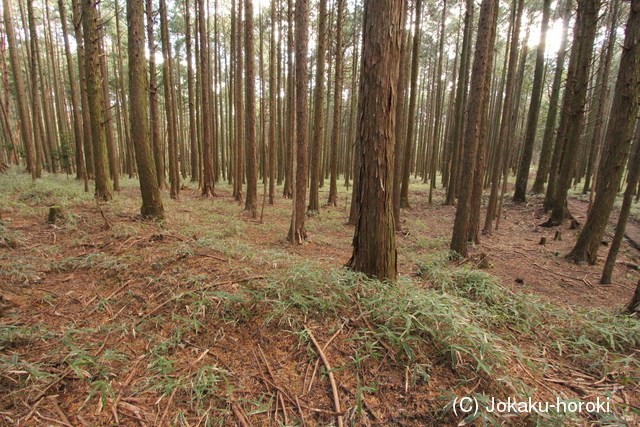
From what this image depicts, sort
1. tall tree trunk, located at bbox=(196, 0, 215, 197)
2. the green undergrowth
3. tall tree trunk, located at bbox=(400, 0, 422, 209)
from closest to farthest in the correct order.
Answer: the green undergrowth < tall tree trunk, located at bbox=(400, 0, 422, 209) < tall tree trunk, located at bbox=(196, 0, 215, 197)

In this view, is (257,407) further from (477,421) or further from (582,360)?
(582,360)

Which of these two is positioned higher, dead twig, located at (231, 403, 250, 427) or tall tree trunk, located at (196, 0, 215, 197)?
tall tree trunk, located at (196, 0, 215, 197)

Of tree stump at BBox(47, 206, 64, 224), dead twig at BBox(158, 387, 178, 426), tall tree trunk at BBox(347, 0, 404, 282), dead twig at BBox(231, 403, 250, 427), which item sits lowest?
dead twig at BBox(231, 403, 250, 427)

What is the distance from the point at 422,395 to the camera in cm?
174

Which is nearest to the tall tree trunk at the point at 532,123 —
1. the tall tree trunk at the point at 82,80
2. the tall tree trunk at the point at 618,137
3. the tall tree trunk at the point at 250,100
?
the tall tree trunk at the point at 618,137

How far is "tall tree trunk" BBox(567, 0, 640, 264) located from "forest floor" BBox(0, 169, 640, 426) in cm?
311

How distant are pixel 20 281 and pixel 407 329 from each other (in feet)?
13.1

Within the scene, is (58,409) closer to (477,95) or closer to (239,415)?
(239,415)

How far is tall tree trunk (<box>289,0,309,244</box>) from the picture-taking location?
556cm

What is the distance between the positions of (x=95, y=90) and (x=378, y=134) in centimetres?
755

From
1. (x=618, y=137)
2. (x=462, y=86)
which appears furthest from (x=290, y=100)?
(x=618, y=137)

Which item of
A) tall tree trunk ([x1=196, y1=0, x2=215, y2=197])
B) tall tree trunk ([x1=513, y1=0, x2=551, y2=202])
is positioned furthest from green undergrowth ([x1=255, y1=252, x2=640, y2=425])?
tall tree trunk ([x1=513, y1=0, x2=551, y2=202])

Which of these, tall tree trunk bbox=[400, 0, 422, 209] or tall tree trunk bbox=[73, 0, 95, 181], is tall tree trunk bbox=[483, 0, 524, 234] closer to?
tall tree trunk bbox=[400, 0, 422, 209]

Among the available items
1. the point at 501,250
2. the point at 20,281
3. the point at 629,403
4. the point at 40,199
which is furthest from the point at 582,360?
the point at 40,199
